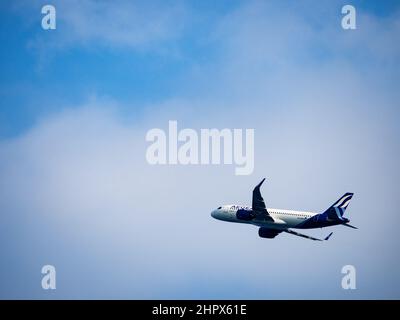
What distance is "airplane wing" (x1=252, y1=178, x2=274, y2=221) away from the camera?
11925 cm

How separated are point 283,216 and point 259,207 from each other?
4206mm

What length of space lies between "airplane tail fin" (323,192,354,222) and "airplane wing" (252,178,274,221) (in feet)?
27.3

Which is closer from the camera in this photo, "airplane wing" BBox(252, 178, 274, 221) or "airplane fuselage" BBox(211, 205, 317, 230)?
"airplane wing" BBox(252, 178, 274, 221)

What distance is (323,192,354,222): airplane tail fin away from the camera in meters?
119

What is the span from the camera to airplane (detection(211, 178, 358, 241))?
11938 cm

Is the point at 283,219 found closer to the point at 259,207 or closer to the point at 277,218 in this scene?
the point at 277,218

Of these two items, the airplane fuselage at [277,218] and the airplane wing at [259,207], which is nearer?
the airplane wing at [259,207]

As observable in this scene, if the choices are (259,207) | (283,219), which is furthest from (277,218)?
(259,207)

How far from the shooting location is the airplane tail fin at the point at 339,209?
391 feet
